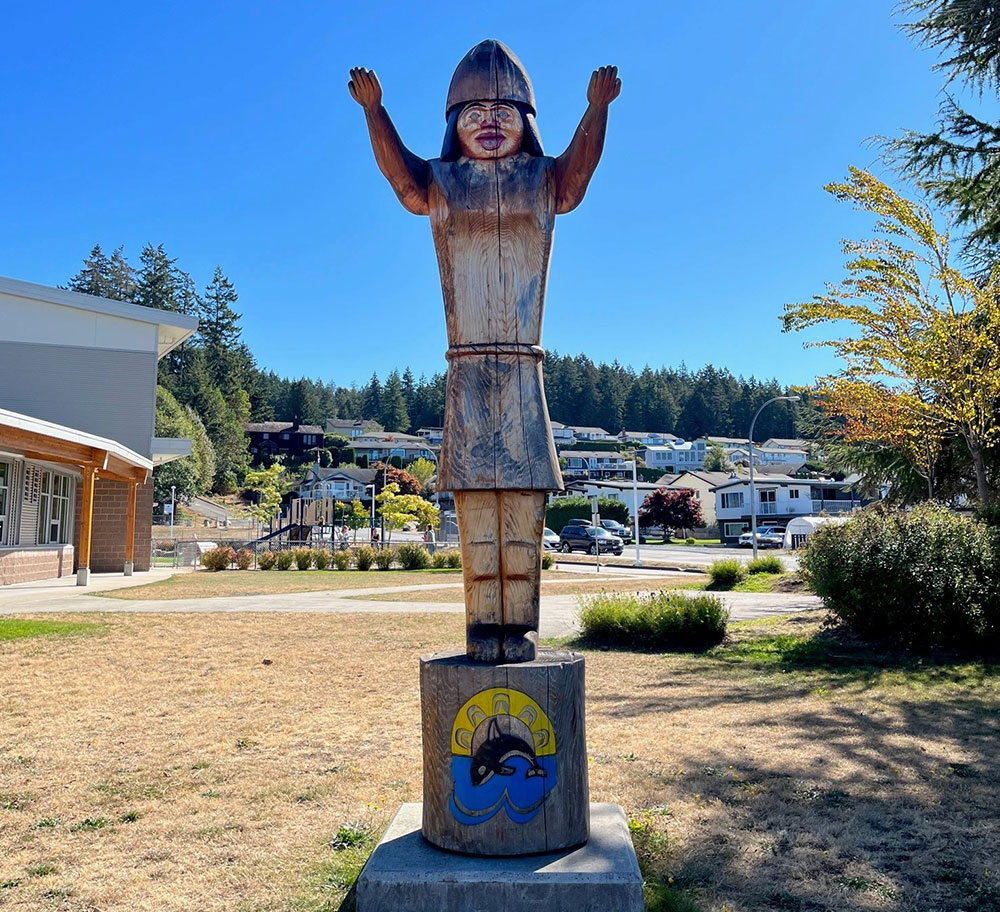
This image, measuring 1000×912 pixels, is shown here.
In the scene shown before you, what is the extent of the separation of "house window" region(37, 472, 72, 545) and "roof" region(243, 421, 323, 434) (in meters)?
72.7

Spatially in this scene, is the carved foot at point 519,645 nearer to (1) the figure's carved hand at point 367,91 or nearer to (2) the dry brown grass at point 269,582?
(1) the figure's carved hand at point 367,91

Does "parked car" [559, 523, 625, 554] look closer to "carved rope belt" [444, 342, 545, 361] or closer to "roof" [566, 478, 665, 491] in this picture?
"roof" [566, 478, 665, 491]

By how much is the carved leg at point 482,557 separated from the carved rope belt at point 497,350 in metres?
0.58

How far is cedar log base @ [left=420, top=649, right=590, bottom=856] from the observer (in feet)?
9.37

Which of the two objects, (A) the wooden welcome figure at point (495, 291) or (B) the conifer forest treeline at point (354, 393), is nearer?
(A) the wooden welcome figure at point (495, 291)

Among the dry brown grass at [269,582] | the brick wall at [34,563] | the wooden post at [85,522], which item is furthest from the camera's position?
the brick wall at [34,563]

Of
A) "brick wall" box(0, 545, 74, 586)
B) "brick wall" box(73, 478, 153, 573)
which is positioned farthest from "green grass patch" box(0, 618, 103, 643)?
"brick wall" box(73, 478, 153, 573)

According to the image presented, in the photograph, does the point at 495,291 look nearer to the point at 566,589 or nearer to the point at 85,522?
the point at 566,589

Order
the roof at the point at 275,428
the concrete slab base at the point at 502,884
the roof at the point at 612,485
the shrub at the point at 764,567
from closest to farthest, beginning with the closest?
the concrete slab base at the point at 502,884 → the shrub at the point at 764,567 → the roof at the point at 612,485 → the roof at the point at 275,428

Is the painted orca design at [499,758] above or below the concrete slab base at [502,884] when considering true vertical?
above

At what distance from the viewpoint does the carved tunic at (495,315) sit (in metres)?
3.16

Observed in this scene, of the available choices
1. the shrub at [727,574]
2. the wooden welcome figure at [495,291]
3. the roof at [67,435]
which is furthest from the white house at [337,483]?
the wooden welcome figure at [495,291]

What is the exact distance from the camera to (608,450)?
370 feet

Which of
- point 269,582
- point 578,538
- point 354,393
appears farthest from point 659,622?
point 354,393
